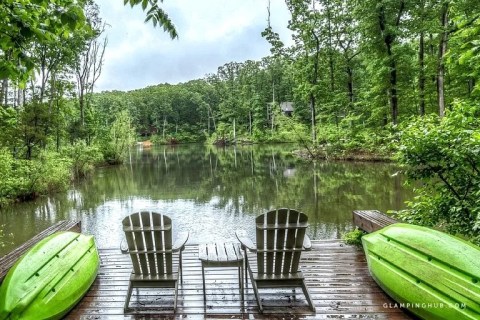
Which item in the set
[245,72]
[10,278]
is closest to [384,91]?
[10,278]

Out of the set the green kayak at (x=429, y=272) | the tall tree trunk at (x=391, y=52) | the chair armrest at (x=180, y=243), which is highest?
the tall tree trunk at (x=391, y=52)

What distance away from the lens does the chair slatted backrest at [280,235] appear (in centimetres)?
341

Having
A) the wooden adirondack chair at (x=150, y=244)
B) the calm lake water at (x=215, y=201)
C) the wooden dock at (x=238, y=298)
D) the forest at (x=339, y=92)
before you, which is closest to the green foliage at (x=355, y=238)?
the wooden dock at (x=238, y=298)

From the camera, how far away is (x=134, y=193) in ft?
46.7

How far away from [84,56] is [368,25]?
21.4 meters

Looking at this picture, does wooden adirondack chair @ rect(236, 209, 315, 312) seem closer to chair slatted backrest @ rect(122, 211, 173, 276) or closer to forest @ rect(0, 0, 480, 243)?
chair slatted backrest @ rect(122, 211, 173, 276)

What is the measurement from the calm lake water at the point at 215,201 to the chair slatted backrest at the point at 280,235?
13.3ft

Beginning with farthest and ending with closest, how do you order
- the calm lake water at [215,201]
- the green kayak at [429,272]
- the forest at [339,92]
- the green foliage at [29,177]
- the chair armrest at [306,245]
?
the green foliage at [29,177], the calm lake water at [215,201], the chair armrest at [306,245], the forest at [339,92], the green kayak at [429,272]

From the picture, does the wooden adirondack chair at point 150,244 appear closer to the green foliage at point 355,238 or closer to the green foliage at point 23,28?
the green foliage at point 23,28

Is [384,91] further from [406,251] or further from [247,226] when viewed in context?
[406,251]

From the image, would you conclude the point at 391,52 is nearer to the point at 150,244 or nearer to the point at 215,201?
the point at 215,201

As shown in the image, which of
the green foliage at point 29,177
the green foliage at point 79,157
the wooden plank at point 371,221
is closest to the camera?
the wooden plank at point 371,221

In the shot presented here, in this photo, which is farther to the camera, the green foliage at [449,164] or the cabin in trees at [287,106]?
the cabin in trees at [287,106]

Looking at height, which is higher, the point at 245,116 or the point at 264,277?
the point at 245,116
